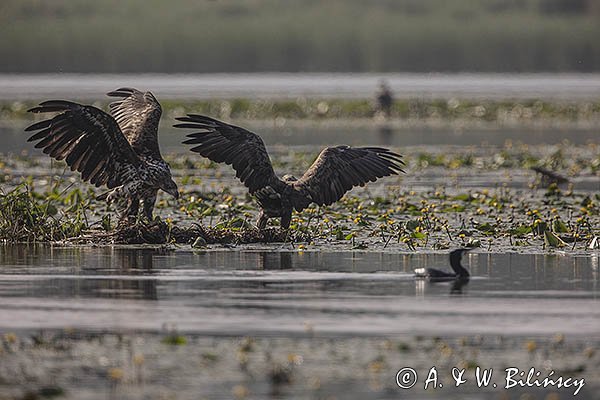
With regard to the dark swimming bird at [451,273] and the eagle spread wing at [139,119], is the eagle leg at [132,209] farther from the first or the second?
the dark swimming bird at [451,273]

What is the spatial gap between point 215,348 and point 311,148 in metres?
22.1

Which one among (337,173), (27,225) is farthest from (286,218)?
(27,225)

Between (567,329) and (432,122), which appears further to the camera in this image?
(432,122)

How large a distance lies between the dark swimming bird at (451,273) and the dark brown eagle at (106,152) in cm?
366

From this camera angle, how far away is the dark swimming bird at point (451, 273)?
13.8m

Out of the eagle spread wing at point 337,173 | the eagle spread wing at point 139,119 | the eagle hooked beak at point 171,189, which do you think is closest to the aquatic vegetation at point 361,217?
the eagle hooked beak at point 171,189

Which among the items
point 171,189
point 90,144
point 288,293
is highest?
point 90,144

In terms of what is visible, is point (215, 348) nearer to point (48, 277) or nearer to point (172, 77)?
point (48, 277)

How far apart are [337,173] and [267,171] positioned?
967 millimetres

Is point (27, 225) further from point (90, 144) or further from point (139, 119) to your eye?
point (139, 119)

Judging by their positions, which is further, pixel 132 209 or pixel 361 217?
pixel 361 217

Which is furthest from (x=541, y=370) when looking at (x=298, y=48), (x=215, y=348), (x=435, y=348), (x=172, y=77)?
(x=298, y=48)

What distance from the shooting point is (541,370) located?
1000cm

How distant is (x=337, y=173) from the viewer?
16.8 metres
